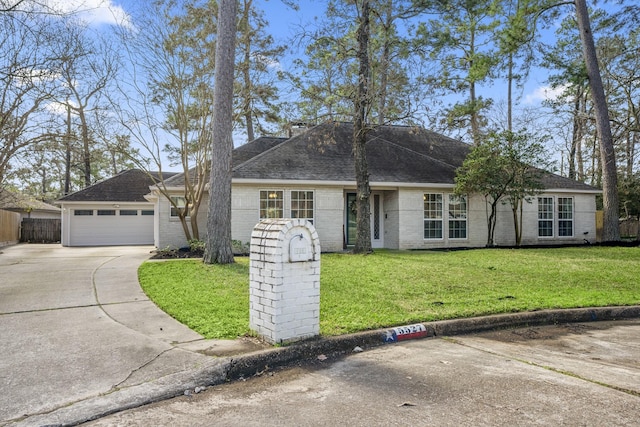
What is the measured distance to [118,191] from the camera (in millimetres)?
23828

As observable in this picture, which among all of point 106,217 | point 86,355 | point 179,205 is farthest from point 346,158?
point 106,217

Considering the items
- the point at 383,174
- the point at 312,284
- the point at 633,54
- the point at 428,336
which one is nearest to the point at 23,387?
the point at 312,284

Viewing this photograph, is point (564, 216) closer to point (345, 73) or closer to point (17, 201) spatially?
point (345, 73)

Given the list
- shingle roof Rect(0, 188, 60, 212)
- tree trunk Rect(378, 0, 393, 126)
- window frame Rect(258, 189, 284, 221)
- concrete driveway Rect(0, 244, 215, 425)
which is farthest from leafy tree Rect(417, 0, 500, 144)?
shingle roof Rect(0, 188, 60, 212)

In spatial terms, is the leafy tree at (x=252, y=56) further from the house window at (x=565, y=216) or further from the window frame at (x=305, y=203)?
the house window at (x=565, y=216)

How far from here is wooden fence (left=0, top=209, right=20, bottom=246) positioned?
2267cm

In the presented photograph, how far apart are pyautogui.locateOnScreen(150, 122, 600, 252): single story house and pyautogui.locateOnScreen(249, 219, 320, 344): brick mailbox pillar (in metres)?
9.80

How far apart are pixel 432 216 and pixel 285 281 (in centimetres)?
1327

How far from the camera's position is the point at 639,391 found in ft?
11.5

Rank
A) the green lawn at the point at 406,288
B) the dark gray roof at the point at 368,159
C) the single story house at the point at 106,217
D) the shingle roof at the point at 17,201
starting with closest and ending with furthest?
the green lawn at the point at 406,288, the dark gray roof at the point at 368,159, the single story house at the point at 106,217, the shingle roof at the point at 17,201

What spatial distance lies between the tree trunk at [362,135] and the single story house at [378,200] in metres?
Result: 1.48

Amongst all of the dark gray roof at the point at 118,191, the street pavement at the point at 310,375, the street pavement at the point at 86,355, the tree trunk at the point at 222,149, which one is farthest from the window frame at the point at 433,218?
the dark gray roof at the point at 118,191

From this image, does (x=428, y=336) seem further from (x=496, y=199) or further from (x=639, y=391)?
(x=496, y=199)

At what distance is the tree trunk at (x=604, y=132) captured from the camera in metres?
16.9
